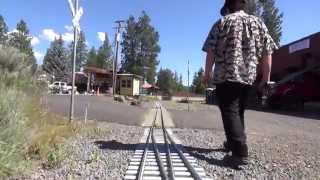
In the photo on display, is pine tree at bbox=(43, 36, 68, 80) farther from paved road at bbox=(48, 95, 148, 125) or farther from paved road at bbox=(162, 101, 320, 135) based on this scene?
paved road at bbox=(162, 101, 320, 135)

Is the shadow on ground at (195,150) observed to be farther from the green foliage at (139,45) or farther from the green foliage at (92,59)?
the green foliage at (92,59)

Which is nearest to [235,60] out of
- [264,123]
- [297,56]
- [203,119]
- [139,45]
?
[264,123]

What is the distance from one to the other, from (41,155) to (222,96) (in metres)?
2.73

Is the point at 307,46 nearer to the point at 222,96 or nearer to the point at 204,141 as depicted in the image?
the point at 204,141

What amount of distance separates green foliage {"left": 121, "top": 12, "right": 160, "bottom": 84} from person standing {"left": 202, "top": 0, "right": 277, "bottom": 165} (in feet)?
326

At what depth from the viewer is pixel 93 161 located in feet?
25.5

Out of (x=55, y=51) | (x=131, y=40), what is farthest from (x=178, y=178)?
(x=55, y=51)

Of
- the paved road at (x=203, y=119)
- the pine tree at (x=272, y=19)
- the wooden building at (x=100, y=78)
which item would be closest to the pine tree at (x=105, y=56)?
the wooden building at (x=100, y=78)

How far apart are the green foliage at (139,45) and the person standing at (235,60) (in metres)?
99.4

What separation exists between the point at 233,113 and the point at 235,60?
Answer: 28.2 inches

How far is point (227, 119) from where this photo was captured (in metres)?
7.48

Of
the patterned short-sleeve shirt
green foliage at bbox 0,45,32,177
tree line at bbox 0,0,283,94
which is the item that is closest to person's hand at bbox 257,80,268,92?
the patterned short-sleeve shirt

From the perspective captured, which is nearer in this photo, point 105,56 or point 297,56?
point 297,56

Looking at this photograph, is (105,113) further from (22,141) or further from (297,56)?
(297,56)
